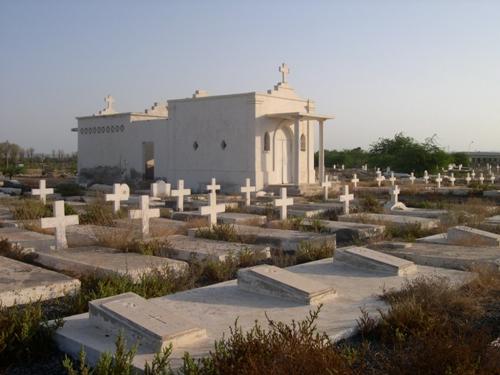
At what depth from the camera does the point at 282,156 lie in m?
24.4

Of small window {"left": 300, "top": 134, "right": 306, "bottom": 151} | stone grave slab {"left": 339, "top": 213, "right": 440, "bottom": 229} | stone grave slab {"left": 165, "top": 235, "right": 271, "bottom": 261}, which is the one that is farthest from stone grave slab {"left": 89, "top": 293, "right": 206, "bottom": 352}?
small window {"left": 300, "top": 134, "right": 306, "bottom": 151}

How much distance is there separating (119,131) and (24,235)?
18208 mm

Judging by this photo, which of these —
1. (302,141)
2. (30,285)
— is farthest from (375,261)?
(302,141)

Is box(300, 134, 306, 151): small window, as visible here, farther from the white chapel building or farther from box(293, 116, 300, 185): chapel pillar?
box(293, 116, 300, 185): chapel pillar

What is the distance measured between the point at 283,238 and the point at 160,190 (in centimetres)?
1136

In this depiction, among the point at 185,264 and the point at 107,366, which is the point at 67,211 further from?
the point at 107,366

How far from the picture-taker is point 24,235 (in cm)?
987

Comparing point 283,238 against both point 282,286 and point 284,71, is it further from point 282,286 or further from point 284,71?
point 284,71

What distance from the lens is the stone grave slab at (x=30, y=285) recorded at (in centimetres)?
578

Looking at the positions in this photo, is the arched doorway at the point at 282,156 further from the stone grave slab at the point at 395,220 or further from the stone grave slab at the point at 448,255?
the stone grave slab at the point at 448,255

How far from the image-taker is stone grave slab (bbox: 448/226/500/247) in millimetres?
9289

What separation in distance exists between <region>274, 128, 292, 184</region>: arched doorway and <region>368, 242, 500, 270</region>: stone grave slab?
14998 millimetres

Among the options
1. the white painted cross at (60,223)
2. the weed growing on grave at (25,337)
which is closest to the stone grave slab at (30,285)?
the weed growing on grave at (25,337)

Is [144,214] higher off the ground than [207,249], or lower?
higher
